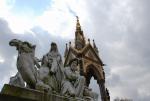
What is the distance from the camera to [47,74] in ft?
28.0

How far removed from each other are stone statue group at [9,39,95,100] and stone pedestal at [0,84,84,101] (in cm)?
22

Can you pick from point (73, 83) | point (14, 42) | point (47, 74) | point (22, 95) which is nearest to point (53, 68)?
point (47, 74)

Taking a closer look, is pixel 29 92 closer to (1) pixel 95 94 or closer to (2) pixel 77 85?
(2) pixel 77 85

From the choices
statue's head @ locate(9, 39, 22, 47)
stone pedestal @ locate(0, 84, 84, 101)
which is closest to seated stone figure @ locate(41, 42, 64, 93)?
stone pedestal @ locate(0, 84, 84, 101)

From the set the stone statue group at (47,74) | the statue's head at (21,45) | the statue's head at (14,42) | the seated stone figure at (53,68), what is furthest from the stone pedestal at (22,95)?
the statue's head at (14,42)

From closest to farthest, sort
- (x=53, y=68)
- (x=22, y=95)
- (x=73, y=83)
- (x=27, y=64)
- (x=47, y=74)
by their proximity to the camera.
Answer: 1. (x=22, y=95)
2. (x=27, y=64)
3. (x=47, y=74)
4. (x=53, y=68)
5. (x=73, y=83)

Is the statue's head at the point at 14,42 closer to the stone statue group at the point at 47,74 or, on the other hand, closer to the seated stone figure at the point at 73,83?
the stone statue group at the point at 47,74

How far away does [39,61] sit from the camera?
8.80 metres

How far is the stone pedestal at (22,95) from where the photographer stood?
6.46m

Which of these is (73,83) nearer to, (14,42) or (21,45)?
(21,45)

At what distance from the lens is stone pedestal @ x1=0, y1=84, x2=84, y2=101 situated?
6461 mm

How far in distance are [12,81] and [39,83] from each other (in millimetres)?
1190

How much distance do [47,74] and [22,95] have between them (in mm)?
1781

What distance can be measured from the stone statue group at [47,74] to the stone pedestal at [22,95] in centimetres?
22
